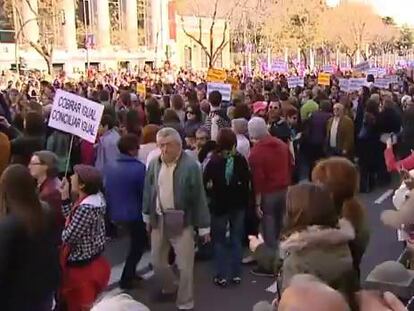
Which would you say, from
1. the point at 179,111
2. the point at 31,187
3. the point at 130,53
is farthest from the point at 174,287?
the point at 130,53

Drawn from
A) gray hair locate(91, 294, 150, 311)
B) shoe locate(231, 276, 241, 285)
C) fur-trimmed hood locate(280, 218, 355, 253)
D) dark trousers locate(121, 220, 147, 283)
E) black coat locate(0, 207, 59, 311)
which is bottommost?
shoe locate(231, 276, 241, 285)

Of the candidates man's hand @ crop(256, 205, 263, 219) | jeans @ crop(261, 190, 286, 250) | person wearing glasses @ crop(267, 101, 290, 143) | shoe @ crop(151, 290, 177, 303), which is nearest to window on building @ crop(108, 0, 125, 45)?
person wearing glasses @ crop(267, 101, 290, 143)

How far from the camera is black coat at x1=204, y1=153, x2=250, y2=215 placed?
7566 millimetres

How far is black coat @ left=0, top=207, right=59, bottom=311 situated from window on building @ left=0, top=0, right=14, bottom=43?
4913 centimetres

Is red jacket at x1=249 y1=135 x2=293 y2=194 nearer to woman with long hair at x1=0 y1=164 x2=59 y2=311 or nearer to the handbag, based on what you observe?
the handbag

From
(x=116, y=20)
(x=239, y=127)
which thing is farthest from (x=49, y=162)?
(x=116, y=20)

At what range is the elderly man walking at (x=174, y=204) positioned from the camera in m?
6.75

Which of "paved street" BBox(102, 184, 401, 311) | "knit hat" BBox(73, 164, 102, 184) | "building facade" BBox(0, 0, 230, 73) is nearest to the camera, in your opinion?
"knit hat" BBox(73, 164, 102, 184)

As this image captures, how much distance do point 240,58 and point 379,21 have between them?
66.1ft

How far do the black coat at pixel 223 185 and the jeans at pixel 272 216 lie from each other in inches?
24.8

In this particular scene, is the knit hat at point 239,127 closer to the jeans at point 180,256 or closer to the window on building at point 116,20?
the jeans at point 180,256

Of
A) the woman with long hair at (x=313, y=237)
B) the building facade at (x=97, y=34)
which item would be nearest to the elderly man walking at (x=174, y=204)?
the woman with long hair at (x=313, y=237)

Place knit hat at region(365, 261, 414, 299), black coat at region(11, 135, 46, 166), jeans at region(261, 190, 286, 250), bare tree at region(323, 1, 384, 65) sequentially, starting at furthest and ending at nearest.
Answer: bare tree at region(323, 1, 384, 65), jeans at region(261, 190, 286, 250), black coat at region(11, 135, 46, 166), knit hat at region(365, 261, 414, 299)

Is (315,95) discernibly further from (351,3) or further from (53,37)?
(351,3)
